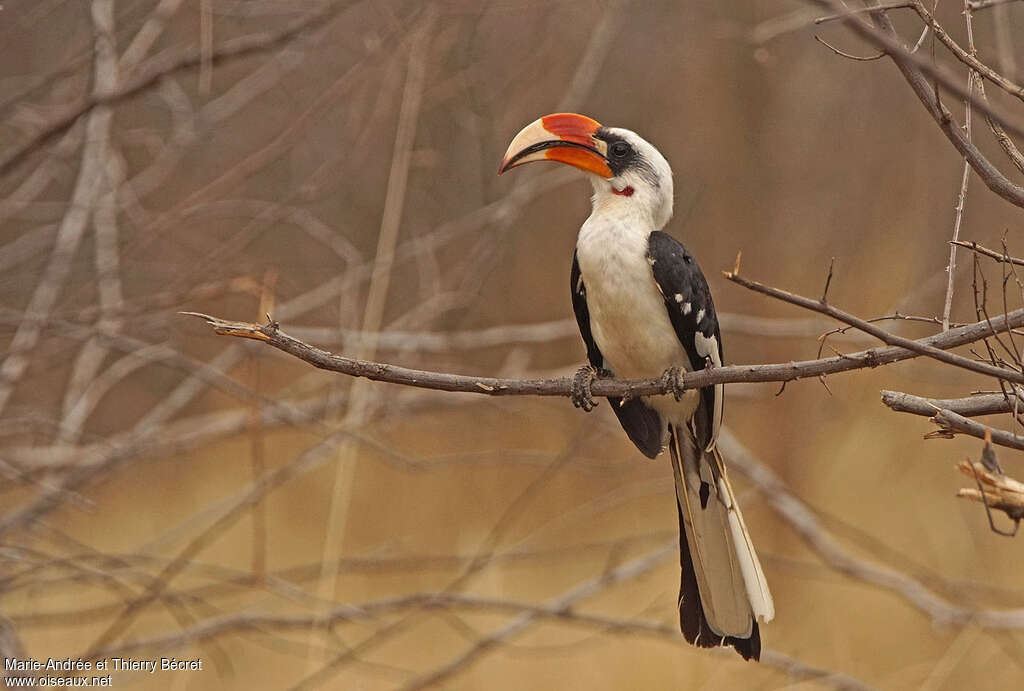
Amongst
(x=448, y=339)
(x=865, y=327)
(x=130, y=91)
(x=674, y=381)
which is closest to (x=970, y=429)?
(x=865, y=327)

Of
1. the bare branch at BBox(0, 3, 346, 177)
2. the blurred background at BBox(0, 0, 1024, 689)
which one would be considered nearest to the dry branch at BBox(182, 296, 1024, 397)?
the bare branch at BBox(0, 3, 346, 177)

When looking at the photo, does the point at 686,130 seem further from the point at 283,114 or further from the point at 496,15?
the point at 283,114

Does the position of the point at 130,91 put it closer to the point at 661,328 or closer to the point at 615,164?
the point at 615,164

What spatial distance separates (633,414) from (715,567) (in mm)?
335

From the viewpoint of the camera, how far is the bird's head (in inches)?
75.0

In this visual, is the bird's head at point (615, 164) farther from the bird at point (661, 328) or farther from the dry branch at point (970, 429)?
the dry branch at point (970, 429)

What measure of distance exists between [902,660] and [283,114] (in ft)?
10.4

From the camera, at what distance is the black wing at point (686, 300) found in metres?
1.83

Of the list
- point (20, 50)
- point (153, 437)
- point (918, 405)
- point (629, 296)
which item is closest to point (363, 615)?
point (153, 437)

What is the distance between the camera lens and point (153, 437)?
8.23ft

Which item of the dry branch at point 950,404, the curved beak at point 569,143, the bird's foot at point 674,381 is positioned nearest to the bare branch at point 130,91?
the curved beak at point 569,143

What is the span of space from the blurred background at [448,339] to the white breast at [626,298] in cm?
61

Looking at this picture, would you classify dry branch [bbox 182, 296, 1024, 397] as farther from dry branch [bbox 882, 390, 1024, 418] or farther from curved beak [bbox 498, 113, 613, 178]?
curved beak [bbox 498, 113, 613, 178]

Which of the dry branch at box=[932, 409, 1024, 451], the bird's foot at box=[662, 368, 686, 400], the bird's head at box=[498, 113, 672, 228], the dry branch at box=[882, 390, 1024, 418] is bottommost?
the dry branch at box=[932, 409, 1024, 451]
